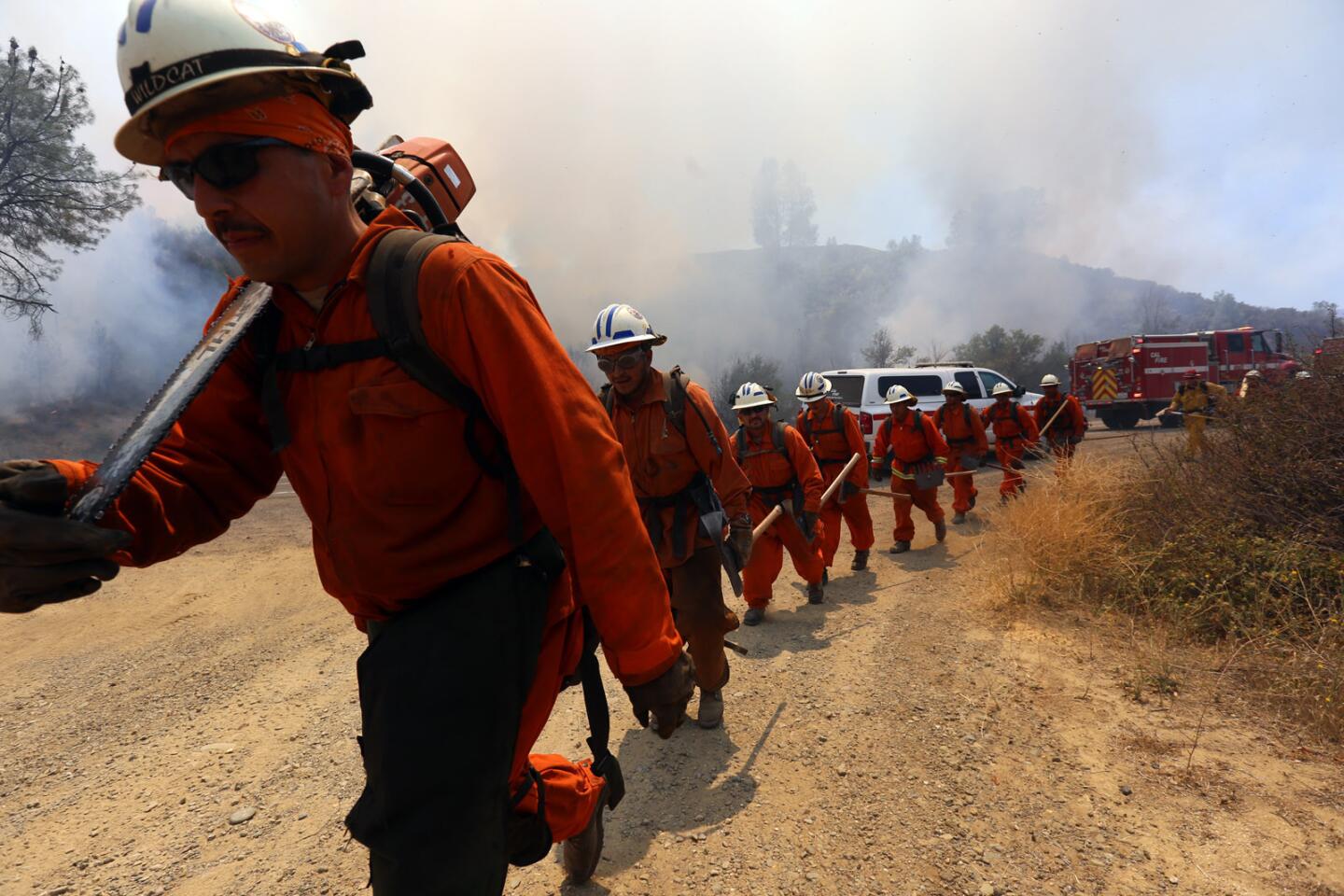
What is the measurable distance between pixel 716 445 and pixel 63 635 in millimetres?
5398

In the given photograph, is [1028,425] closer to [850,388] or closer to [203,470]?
[850,388]

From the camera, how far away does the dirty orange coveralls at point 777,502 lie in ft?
19.6

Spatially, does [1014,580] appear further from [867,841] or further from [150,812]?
[150,812]

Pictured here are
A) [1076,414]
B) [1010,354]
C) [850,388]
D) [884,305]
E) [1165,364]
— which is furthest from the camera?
[884,305]

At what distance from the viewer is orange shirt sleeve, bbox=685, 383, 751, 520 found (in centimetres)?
377

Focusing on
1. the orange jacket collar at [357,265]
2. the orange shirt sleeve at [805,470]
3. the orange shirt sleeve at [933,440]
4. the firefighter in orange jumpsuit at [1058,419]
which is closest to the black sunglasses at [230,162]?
the orange jacket collar at [357,265]

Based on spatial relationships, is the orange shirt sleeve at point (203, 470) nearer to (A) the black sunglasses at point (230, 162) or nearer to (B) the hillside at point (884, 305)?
(A) the black sunglasses at point (230, 162)

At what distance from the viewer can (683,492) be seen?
3.82 meters

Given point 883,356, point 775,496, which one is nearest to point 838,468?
point 775,496

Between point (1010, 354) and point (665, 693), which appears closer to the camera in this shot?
point (665, 693)

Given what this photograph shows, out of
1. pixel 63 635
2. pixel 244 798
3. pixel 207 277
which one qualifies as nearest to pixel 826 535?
pixel 244 798

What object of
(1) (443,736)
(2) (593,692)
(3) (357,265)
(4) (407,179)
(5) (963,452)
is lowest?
(5) (963,452)

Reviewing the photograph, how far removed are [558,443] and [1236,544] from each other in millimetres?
5469

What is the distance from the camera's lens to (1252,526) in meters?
5.05
